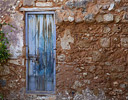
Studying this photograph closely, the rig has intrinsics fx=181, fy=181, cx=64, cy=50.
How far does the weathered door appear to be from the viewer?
13.2 ft

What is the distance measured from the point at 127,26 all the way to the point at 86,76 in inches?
52.8

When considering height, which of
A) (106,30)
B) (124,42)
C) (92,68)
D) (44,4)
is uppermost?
(44,4)

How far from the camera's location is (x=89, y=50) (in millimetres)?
3809

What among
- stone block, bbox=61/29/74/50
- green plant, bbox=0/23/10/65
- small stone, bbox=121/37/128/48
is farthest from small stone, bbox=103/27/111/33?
green plant, bbox=0/23/10/65

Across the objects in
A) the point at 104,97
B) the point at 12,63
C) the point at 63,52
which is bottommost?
the point at 104,97

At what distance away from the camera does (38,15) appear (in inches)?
158

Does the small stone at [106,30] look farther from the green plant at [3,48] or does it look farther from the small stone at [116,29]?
the green plant at [3,48]

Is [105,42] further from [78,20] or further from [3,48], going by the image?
[3,48]

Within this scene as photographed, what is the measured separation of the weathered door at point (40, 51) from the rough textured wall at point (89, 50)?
18 centimetres

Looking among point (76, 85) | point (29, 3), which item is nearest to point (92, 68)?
point (76, 85)

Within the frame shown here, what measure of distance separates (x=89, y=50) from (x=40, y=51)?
108cm

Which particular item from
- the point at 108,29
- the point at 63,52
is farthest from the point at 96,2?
the point at 63,52

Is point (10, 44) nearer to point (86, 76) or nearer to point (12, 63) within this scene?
point (12, 63)

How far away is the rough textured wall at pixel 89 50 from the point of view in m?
3.74
